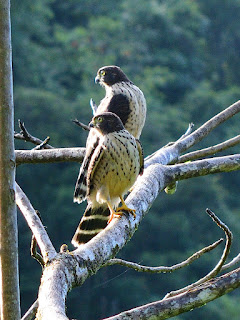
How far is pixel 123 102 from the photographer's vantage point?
249 inches

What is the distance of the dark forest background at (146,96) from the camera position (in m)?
33.7

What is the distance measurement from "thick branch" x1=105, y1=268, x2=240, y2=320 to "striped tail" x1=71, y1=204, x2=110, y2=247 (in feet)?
6.74

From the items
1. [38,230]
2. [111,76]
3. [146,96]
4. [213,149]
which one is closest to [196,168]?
[213,149]

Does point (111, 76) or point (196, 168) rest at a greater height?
point (111, 76)

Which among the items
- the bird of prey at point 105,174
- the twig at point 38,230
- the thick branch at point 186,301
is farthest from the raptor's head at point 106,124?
the thick branch at point 186,301

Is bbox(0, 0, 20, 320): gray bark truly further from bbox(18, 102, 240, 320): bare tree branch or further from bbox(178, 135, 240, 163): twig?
bbox(178, 135, 240, 163): twig

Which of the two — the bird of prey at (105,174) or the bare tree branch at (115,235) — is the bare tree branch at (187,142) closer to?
the bare tree branch at (115,235)

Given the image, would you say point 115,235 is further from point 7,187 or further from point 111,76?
point 111,76

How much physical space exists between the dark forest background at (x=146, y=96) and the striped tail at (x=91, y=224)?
2101 cm

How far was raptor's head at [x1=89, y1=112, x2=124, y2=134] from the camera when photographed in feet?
16.6

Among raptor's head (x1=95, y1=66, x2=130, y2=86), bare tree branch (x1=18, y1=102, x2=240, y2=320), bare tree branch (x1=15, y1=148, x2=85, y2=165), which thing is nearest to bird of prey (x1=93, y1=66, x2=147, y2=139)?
raptor's head (x1=95, y1=66, x2=130, y2=86)

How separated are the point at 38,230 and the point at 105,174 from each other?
4.82 feet

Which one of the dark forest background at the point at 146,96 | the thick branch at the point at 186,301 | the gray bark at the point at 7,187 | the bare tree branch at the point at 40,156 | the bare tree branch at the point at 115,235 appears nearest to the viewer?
the thick branch at the point at 186,301

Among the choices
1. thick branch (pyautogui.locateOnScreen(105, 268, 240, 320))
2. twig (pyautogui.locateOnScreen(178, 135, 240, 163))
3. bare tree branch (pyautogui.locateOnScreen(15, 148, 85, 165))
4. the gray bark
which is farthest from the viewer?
twig (pyautogui.locateOnScreen(178, 135, 240, 163))
